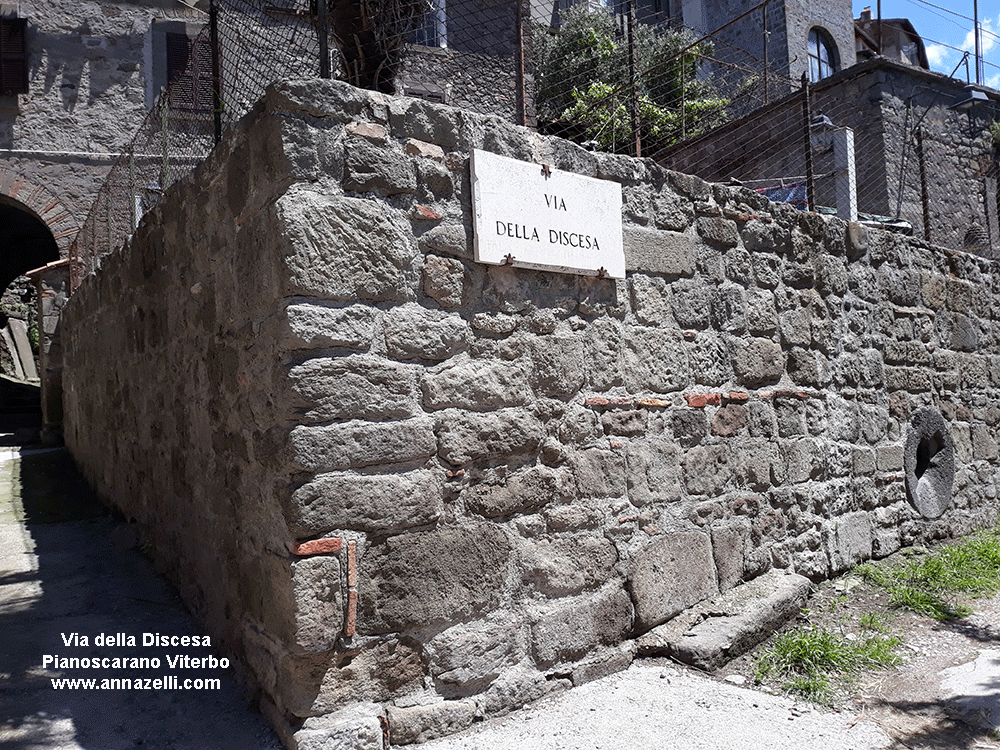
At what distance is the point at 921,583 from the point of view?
398 cm

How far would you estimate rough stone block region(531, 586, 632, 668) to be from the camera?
2717mm

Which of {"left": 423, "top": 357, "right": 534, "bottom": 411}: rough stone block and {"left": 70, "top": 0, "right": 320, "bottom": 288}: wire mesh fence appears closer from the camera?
{"left": 423, "top": 357, "right": 534, "bottom": 411}: rough stone block

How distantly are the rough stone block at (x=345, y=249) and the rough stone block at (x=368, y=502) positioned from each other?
535 mm

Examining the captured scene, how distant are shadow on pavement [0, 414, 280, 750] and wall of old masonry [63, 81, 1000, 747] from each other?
17 centimetres

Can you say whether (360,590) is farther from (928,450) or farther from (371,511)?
(928,450)

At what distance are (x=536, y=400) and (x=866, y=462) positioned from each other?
7.86 ft

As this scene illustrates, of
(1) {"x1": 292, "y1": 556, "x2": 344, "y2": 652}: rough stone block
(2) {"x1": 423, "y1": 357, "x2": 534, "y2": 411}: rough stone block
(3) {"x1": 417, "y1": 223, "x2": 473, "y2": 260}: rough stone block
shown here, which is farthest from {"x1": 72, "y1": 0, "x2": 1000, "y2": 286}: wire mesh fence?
(1) {"x1": 292, "y1": 556, "x2": 344, "y2": 652}: rough stone block

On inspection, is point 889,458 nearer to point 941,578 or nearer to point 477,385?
point 941,578

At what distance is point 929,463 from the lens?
16.1 ft

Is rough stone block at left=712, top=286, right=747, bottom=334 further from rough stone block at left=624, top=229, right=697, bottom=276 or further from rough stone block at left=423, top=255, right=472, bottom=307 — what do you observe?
rough stone block at left=423, top=255, right=472, bottom=307

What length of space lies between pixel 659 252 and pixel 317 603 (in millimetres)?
1974

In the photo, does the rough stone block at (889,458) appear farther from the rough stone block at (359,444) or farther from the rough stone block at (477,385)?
the rough stone block at (359,444)

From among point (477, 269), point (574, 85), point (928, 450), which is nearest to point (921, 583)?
point (928, 450)

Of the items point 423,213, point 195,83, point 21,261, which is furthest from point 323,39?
point 21,261
